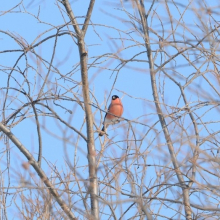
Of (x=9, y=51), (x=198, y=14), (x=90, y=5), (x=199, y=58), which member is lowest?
(x=198, y=14)

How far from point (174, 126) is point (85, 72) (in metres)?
0.98

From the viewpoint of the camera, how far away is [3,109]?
422 centimetres

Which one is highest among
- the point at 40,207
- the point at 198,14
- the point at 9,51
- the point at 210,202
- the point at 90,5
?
the point at 90,5

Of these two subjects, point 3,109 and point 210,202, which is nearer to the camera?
point 210,202

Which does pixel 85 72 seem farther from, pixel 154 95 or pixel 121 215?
pixel 121 215

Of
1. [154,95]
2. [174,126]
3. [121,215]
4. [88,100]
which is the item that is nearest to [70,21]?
[88,100]

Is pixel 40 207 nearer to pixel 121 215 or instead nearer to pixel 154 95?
pixel 121 215

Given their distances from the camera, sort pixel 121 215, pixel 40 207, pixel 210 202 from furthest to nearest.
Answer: pixel 40 207, pixel 121 215, pixel 210 202

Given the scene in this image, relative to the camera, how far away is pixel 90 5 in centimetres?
439

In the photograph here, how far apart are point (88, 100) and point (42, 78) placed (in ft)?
1.41

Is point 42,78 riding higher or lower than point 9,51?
→ lower

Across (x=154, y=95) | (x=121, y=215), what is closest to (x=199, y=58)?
(x=154, y=95)

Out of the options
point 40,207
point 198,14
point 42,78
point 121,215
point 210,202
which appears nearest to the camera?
point 198,14

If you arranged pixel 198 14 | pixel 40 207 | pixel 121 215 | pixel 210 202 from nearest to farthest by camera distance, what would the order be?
pixel 198 14
pixel 210 202
pixel 121 215
pixel 40 207
